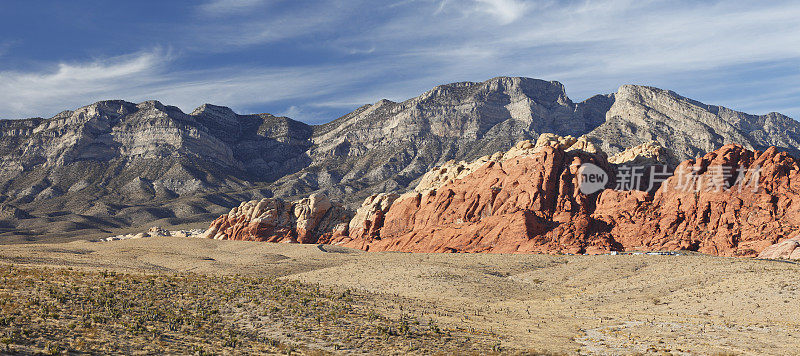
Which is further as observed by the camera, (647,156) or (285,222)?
(285,222)

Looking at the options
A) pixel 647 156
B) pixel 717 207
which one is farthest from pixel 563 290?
pixel 647 156

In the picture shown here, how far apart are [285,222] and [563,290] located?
288 ft

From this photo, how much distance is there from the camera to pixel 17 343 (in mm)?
24250

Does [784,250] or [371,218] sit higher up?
[371,218]

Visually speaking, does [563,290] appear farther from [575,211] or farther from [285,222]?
[285,222]

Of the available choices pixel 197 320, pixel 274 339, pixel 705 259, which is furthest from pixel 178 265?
pixel 705 259

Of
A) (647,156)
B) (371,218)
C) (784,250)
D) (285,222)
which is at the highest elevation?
(647,156)

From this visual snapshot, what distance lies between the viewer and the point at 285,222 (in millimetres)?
132000

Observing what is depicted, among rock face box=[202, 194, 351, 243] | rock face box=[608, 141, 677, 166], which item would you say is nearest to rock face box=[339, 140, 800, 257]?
rock face box=[608, 141, 677, 166]

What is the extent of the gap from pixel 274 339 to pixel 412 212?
285 feet

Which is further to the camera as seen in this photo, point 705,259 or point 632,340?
point 705,259

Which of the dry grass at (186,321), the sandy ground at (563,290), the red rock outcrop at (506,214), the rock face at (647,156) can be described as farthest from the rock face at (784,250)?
the dry grass at (186,321)

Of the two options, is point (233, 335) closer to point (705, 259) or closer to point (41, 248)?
point (705, 259)

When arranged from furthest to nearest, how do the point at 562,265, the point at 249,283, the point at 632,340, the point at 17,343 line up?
the point at 562,265
the point at 249,283
the point at 632,340
the point at 17,343
